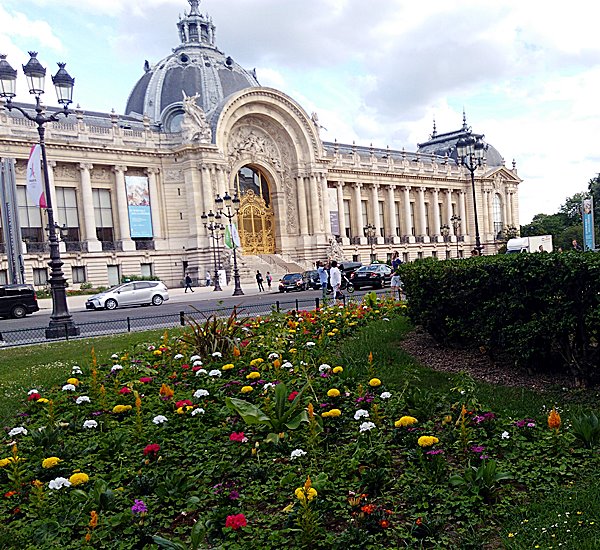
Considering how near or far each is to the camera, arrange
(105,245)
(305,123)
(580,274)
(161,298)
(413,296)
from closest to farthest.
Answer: (580,274) < (413,296) < (161,298) < (105,245) < (305,123)

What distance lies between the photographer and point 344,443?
5340 millimetres

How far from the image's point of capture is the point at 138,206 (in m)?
48.3

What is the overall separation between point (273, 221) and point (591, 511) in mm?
53117

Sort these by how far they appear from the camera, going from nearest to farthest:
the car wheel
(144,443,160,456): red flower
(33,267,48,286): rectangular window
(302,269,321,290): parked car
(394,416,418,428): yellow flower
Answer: (144,443,160,456): red flower < (394,416,418,428): yellow flower < the car wheel < (302,269,321,290): parked car < (33,267,48,286): rectangular window

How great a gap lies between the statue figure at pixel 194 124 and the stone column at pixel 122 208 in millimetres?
6071

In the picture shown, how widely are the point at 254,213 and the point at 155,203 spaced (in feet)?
31.9

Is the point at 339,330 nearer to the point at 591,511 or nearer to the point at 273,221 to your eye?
the point at 591,511

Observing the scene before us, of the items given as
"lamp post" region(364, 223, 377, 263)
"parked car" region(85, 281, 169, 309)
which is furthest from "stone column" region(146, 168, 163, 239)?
"lamp post" region(364, 223, 377, 263)

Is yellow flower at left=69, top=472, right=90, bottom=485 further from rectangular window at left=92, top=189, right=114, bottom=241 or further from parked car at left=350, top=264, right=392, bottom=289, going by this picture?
rectangular window at left=92, top=189, right=114, bottom=241

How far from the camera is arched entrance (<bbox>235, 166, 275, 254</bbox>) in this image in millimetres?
54106

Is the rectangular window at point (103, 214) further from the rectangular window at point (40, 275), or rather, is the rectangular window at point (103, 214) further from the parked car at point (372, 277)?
the parked car at point (372, 277)

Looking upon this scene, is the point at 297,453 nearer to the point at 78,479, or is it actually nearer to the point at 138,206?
the point at 78,479

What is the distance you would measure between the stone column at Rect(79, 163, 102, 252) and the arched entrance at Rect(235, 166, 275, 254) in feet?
43.9

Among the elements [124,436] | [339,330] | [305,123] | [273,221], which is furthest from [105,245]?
[124,436]
